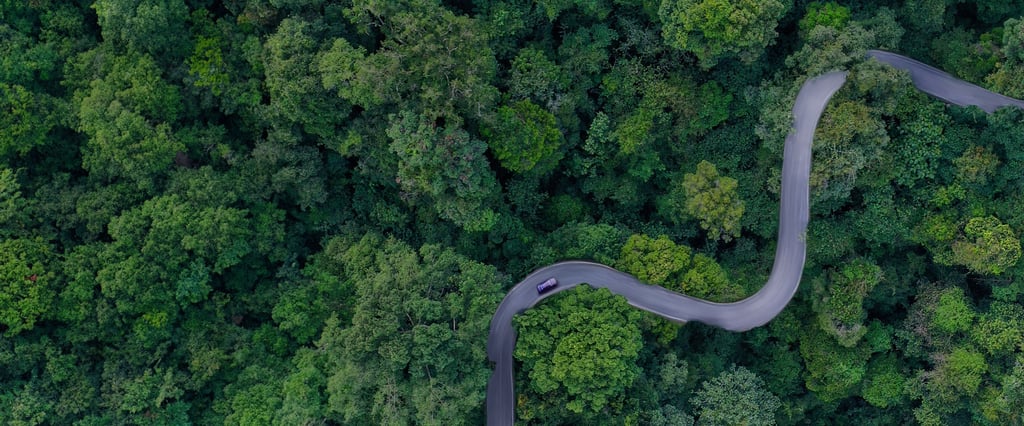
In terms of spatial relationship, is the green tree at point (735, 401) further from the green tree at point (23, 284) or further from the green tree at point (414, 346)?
the green tree at point (23, 284)

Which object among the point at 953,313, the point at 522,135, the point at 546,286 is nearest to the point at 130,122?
the point at 522,135

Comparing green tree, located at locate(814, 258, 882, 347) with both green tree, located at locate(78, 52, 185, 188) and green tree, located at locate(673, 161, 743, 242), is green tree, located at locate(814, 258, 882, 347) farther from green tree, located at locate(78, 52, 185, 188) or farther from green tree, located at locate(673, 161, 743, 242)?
green tree, located at locate(78, 52, 185, 188)

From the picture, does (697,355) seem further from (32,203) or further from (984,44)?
(32,203)

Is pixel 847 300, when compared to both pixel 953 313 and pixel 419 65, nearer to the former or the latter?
pixel 953 313

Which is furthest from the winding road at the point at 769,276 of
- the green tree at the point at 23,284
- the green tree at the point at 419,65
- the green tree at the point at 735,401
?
the green tree at the point at 23,284

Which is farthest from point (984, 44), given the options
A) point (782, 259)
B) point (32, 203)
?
point (32, 203)

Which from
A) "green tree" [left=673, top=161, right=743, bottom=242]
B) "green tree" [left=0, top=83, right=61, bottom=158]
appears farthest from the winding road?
"green tree" [left=0, top=83, right=61, bottom=158]
